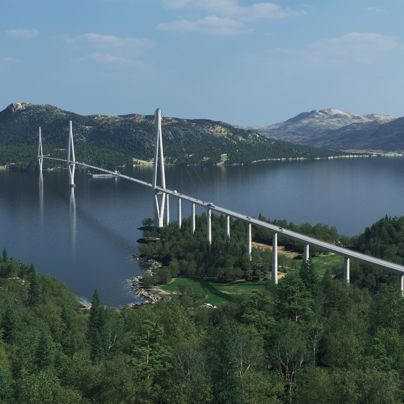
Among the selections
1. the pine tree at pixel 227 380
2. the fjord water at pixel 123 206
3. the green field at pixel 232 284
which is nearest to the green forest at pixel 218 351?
the pine tree at pixel 227 380

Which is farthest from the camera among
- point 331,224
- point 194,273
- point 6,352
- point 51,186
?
point 51,186

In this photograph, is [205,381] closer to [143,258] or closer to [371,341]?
[371,341]

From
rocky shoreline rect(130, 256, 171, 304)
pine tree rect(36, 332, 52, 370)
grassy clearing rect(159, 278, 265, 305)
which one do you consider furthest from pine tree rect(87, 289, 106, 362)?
grassy clearing rect(159, 278, 265, 305)

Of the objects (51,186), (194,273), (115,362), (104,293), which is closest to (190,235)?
(194,273)

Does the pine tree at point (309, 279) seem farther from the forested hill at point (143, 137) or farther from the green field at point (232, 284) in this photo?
the forested hill at point (143, 137)

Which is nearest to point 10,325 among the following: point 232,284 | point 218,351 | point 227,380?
point 218,351

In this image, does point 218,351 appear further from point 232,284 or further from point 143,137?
point 143,137

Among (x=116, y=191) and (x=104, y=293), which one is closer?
(x=104, y=293)

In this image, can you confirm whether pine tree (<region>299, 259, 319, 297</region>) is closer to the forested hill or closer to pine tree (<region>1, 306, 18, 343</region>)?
pine tree (<region>1, 306, 18, 343</region>)
